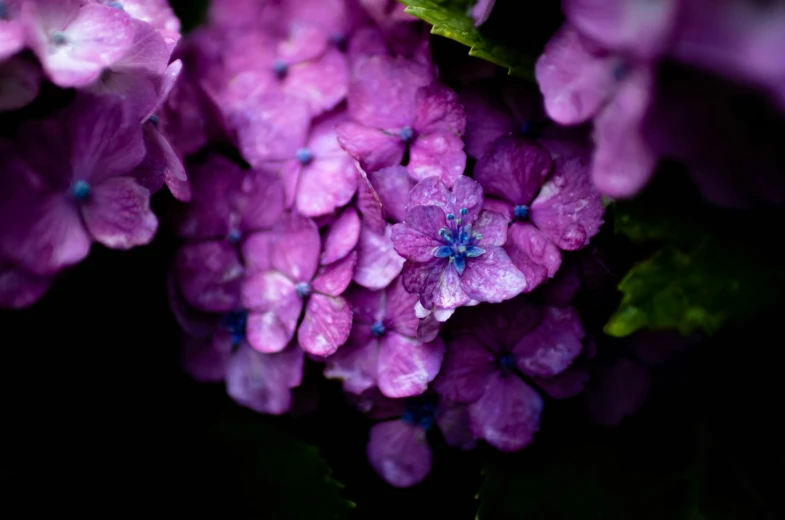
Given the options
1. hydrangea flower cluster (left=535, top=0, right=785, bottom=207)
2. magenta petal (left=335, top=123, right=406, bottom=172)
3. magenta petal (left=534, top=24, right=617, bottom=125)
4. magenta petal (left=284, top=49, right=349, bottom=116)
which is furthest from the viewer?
magenta petal (left=284, top=49, right=349, bottom=116)

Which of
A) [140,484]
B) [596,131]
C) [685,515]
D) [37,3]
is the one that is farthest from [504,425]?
[37,3]

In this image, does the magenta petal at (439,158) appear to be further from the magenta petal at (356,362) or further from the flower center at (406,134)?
the magenta petal at (356,362)

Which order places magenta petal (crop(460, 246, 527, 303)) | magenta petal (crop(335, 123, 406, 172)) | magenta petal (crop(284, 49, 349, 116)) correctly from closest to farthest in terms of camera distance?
magenta petal (crop(460, 246, 527, 303)) < magenta petal (crop(335, 123, 406, 172)) < magenta petal (crop(284, 49, 349, 116))

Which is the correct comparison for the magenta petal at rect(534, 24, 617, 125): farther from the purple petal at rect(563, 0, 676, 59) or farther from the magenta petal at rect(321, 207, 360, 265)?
the magenta petal at rect(321, 207, 360, 265)

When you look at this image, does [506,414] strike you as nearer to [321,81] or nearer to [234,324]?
[234,324]

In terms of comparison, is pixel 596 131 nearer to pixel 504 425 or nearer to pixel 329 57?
pixel 504 425

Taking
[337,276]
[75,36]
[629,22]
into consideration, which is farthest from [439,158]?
[75,36]

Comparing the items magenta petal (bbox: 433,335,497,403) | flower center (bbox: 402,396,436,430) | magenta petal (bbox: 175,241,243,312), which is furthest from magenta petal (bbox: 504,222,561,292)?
magenta petal (bbox: 175,241,243,312)
